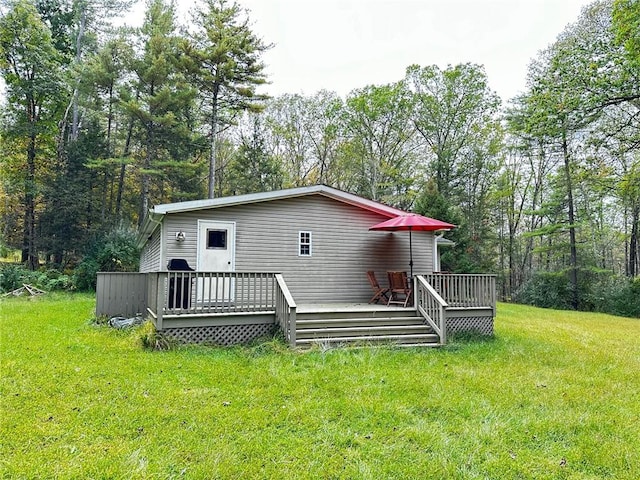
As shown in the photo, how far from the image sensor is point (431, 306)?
7426 mm

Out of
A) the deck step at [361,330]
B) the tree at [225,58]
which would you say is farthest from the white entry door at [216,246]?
the tree at [225,58]

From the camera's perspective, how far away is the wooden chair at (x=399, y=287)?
8.30m

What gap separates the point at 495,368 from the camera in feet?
18.1

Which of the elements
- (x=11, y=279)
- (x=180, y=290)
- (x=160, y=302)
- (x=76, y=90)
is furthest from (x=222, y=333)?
(x=76, y=90)

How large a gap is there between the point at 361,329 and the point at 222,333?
245 cm

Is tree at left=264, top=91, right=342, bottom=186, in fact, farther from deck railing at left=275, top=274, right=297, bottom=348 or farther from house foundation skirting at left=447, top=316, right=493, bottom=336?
deck railing at left=275, top=274, right=297, bottom=348

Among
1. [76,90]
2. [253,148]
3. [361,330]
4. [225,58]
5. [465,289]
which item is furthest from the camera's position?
[253,148]

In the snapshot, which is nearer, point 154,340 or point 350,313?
point 154,340

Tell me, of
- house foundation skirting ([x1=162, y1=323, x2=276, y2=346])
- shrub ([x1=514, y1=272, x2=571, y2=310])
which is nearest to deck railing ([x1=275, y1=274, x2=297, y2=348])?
house foundation skirting ([x1=162, y1=323, x2=276, y2=346])

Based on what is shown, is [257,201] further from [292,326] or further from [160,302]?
[292,326]

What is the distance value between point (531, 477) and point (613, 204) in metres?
24.7

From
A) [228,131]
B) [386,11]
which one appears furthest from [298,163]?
[386,11]

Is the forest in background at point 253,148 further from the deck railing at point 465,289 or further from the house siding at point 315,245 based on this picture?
the house siding at point 315,245

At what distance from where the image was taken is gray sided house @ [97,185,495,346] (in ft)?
21.1
